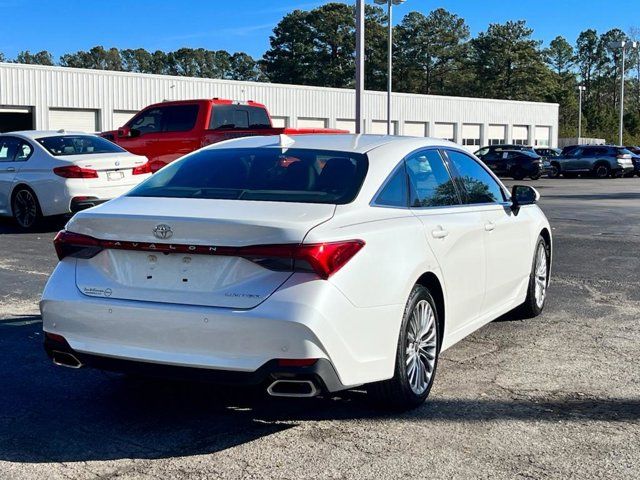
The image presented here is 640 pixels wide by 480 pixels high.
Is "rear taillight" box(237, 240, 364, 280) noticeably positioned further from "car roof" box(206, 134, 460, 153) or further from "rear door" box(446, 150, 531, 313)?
"rear door" box(446, 150, 531, 313)

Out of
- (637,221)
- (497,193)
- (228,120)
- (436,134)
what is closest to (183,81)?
(436,134)

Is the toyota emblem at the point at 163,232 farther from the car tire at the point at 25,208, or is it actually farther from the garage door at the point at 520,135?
the garage door at the point at 520,135

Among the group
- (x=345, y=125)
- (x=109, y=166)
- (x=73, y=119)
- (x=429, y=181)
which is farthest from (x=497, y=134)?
(x=429, y=181)

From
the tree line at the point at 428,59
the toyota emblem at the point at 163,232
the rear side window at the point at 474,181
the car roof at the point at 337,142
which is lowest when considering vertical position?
the toyota emblem at the point at 163,232

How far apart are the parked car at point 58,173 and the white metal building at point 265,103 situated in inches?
922

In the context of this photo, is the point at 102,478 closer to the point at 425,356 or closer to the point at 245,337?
the point at 245,337

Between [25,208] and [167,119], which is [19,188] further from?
[167,119]

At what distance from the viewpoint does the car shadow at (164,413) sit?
13.9ft

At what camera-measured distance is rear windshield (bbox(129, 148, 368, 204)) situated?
473 cm

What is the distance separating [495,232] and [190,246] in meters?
2.66

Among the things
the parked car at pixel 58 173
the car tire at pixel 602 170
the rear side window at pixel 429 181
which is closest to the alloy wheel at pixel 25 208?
the parked car at pixel 58 173

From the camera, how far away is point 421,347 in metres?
4.85

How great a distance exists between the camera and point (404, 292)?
14.8 ft

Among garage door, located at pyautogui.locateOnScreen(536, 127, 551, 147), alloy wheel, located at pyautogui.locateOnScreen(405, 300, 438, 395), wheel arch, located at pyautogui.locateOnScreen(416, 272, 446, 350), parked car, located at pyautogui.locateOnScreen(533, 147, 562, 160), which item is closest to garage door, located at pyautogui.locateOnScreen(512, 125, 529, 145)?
garage door, located at pyautogui.locateOnScreen(536, 127, 551, 147)
